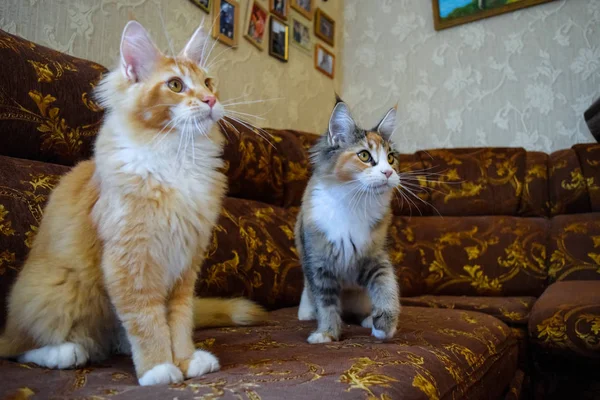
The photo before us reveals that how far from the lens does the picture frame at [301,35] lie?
10.1 feet

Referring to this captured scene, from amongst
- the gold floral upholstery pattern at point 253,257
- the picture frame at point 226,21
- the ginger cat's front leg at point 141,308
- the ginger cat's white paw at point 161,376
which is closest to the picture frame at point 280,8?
the picture frame at point 226,21

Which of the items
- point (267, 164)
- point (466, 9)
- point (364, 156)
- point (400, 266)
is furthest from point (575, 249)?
point (466, 9)

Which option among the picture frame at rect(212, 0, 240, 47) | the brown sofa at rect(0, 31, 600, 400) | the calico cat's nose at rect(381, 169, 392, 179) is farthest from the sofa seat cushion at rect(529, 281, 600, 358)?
the picture frame at rect(212, 0, 240, 47)

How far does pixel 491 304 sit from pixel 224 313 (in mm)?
1170

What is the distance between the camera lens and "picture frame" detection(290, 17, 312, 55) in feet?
10.1

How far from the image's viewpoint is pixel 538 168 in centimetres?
248

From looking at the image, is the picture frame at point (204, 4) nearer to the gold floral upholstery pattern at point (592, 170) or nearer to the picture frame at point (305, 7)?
the picture frame at point (305, 7)

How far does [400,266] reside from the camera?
2.33 m

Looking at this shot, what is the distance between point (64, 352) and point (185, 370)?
26cm

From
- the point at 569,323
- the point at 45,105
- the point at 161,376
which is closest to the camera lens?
the point at 161,376

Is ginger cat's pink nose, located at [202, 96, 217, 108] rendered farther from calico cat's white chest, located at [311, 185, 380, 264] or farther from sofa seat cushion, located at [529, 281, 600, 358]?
sofa seat cushion, located at [529, 281, 600, 358]

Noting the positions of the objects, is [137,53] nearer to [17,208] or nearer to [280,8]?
[17,208]

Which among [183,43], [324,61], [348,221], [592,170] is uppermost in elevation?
[324,61]

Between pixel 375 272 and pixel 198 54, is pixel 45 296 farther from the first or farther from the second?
pixel 375 272
